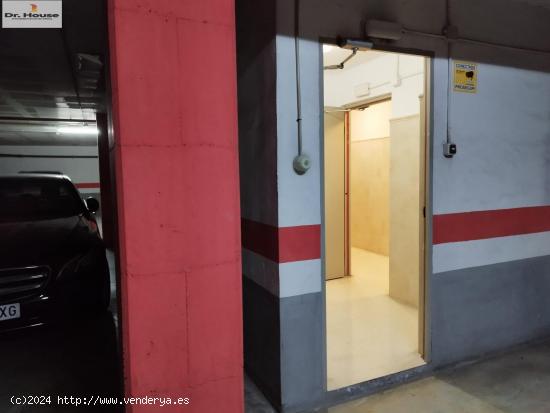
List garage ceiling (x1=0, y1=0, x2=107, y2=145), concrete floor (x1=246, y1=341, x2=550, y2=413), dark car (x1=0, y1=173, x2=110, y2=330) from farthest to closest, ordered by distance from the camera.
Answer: garage ceiling (x1=0, y1=0, x2=107, y2=145)
dark car (x1=0, y1=173, x2=110, y2=330)
concrete floor (x1=246, y1=341, x2=550, y2=413)

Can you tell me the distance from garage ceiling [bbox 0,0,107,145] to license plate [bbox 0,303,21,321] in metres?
2.14

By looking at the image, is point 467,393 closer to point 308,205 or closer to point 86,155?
point 308,205

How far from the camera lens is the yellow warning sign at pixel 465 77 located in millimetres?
2607

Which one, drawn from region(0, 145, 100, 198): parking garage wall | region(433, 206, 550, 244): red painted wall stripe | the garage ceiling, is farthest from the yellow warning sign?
region(0, 145, 100, 198): parking garage wall

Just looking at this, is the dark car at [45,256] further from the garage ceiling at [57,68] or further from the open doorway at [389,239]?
the open doorway at [389,239]

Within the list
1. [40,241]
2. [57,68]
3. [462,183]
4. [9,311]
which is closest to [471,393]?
[462,183]

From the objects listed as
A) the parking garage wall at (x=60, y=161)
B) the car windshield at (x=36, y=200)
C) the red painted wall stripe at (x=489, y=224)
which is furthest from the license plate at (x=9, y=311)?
the parking garage wall at (x=60, y=161)

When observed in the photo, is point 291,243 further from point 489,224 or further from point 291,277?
point 489,224

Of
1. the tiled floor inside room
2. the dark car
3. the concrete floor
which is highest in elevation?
the dark car

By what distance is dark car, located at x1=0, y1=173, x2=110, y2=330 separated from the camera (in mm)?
2844

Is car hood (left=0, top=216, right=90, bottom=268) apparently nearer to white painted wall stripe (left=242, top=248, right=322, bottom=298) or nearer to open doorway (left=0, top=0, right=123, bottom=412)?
open doorway (left=0, top=0, right=123, bottom=412)

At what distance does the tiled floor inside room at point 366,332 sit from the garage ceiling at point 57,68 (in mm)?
2978

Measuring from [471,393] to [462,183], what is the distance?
135cm

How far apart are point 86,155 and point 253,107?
986cm
